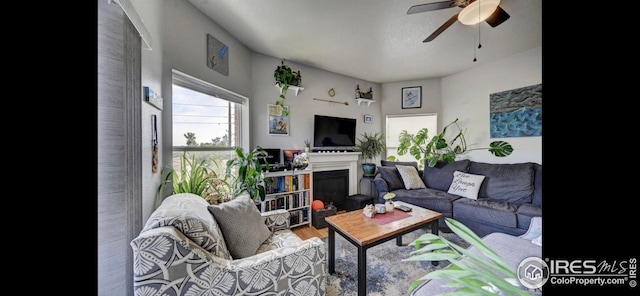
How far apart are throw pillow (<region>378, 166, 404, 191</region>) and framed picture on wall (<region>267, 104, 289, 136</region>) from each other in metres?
1.71

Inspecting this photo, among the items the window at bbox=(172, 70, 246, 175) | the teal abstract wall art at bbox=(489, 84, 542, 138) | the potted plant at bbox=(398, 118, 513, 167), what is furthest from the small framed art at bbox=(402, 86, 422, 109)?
the window at bbox=(172, 70, 246, 175)

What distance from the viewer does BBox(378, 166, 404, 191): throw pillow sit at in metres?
3.19

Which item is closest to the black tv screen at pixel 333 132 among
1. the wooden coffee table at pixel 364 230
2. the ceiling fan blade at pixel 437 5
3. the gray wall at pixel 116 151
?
the wooden coffee table at pixel 364 230

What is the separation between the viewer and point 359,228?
1.72 meters

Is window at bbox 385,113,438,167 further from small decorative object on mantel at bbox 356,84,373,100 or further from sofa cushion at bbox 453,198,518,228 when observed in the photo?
sofa cushion at bbox 453,198,518,228

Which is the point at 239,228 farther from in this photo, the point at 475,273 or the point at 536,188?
the point at 536,188

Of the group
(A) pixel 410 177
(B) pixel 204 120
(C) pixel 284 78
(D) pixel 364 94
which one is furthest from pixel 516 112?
(B) pixel 204 120

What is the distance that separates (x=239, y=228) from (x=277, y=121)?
192 centimetres

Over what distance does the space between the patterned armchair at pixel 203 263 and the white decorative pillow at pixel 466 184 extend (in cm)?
250

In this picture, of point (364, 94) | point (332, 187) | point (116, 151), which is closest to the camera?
point (116, 151)

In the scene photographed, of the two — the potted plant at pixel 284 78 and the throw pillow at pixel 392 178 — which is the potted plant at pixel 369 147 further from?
the potted plant at pixel 284 78

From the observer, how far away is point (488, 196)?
2742 millimetres

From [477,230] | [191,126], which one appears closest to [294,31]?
[191,126]
